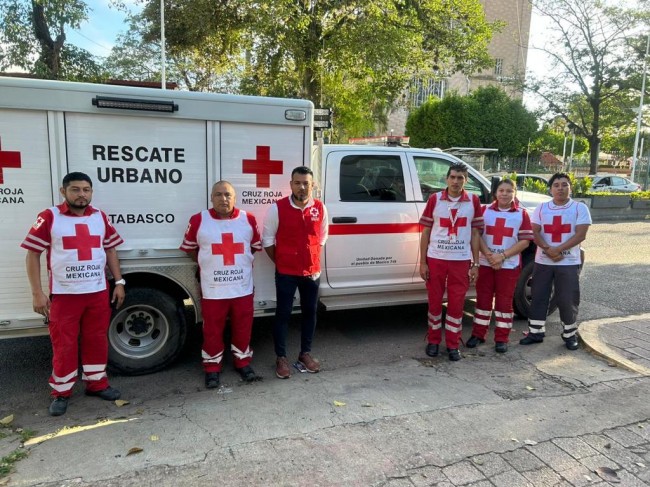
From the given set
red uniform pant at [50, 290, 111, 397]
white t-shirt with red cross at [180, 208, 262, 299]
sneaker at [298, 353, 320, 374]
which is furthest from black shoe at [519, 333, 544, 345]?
red uniform pant at [50, 290, 111, 397]

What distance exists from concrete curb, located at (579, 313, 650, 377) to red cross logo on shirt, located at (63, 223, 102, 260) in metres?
4.64

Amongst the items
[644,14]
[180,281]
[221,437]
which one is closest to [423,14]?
[180,281]

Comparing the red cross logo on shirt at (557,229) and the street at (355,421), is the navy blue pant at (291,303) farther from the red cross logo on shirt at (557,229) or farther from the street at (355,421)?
the red cross logo on shirt at (557,229)

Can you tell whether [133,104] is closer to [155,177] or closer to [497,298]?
[155,177]

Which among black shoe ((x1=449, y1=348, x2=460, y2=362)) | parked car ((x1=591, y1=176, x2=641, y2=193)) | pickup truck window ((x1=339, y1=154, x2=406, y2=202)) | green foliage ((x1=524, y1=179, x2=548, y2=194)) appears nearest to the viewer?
black shoe ((x1=449, y1=348, x2=460, y2=362))

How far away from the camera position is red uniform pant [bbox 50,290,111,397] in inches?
141

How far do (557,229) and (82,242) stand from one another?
171 inches

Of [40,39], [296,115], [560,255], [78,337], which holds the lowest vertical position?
[78,337]

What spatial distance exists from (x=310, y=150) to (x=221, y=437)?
2507mm

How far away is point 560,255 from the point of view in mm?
5004

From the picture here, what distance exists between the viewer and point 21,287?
3.89m

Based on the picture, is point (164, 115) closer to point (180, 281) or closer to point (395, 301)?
point (180, 281)

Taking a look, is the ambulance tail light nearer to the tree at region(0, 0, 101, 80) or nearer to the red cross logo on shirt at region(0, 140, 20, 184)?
the red cross logo on shirt at region(0, 140, 20, 184)

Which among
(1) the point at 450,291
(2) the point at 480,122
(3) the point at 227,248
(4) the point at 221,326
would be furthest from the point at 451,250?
(2) the point at 480,122
